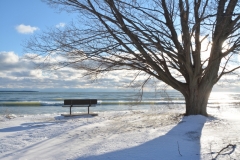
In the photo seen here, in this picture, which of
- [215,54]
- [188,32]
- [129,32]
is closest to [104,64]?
[129,32]

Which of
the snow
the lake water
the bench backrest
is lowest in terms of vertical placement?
the lake water

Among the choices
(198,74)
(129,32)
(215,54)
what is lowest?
(198,74)

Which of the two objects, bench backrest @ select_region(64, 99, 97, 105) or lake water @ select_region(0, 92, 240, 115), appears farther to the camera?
lake water @ select_region(0, 92, 240, 115)

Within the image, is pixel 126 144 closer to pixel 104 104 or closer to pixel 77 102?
pixel 77 102

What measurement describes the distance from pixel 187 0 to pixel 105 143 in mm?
5203

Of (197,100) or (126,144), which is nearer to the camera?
(126,144)

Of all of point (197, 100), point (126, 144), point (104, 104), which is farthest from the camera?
point (104, 104)

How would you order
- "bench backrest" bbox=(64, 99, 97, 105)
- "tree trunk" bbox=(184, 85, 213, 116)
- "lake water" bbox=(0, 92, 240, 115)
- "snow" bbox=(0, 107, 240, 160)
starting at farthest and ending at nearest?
"lake water" bbox=(0, 92, 240, 115) < "bench backrest" bbox=(64, 99, 97, 105) < "tree trunk" bbox=(184, 85, 213, 116) < "snow" bbox=(0, 107, 240, 160)

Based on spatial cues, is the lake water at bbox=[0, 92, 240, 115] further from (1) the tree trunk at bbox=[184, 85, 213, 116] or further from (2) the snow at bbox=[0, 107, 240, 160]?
(2) the snow at bbox=[0, 107, 240, 160]

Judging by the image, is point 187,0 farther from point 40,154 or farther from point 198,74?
point 40,154

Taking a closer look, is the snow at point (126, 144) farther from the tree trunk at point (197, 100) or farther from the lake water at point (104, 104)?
the lake water at point (104, 104)

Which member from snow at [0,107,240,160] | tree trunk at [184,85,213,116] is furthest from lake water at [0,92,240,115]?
snow at [0,107,240,160]

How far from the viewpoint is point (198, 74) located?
942cm

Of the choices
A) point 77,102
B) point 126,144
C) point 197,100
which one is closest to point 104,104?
point 77,102
